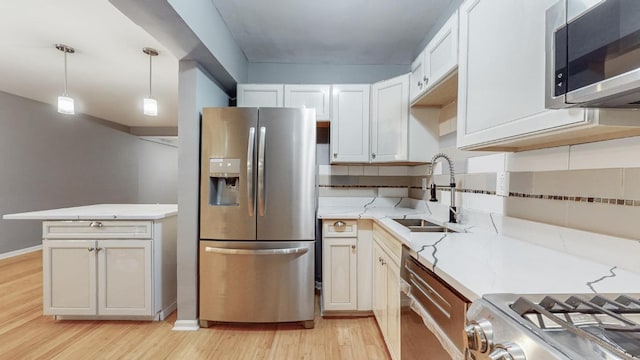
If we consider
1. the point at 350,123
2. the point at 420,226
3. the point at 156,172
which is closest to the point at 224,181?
the point at 350,123

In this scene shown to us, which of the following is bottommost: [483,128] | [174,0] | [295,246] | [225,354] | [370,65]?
[225,354]

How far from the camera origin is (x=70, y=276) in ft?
7.43

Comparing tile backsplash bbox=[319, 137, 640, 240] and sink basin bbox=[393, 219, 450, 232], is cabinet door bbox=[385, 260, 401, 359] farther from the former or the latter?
tile backsplash bbox=[319, 137, 640, 240]

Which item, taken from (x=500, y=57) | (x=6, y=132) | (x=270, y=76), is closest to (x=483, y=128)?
(x=500, y=57)

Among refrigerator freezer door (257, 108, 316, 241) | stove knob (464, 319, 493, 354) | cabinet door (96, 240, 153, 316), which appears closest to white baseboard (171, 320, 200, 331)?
cabinet door (96, 240, 153, 316)

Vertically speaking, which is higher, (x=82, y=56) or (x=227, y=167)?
(x=82, y=56)

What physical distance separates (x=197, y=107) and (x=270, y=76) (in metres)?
1.13

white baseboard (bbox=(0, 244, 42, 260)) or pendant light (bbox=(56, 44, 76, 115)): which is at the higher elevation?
pendant light (bbox=(56, 44, 76, 115))

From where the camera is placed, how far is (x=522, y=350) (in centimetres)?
56

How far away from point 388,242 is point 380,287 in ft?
1.33

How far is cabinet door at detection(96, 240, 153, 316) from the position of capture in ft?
7.42

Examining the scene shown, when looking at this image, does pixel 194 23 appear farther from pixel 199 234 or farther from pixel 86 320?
pixel 86 320

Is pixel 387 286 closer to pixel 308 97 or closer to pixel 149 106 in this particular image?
pixel 308 97

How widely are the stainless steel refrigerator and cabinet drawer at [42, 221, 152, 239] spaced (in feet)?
1.69
